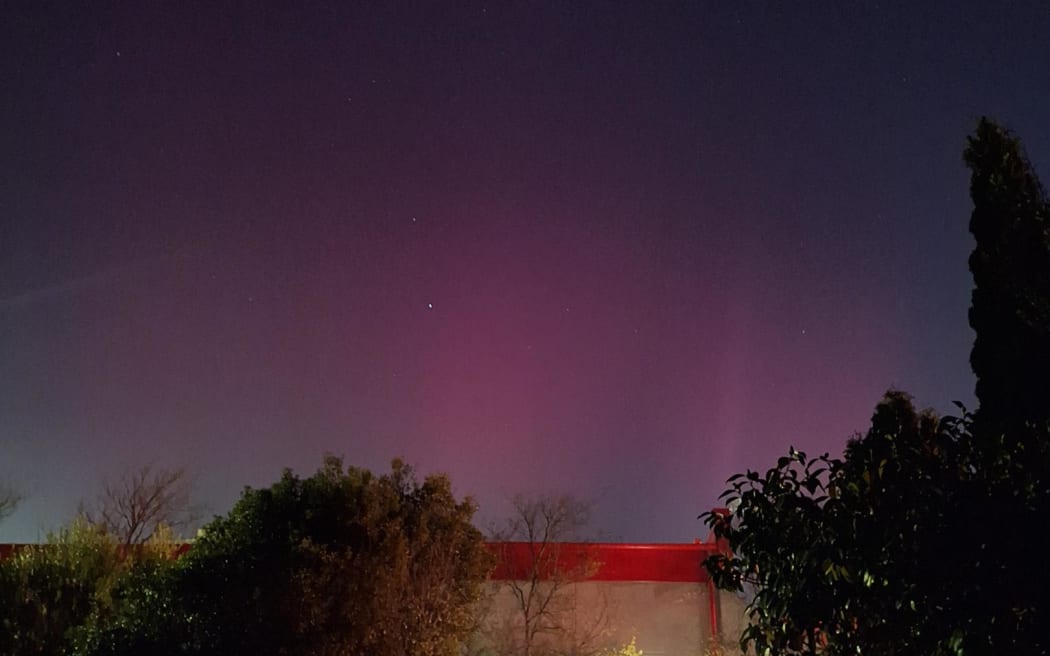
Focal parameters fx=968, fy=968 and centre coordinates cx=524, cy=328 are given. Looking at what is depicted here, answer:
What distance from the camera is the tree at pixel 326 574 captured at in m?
12.8

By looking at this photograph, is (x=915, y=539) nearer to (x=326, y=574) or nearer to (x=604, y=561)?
(x=326, y=574)

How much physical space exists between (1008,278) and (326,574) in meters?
10.2

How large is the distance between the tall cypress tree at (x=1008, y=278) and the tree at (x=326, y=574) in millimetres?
9450

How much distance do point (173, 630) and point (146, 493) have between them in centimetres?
1694

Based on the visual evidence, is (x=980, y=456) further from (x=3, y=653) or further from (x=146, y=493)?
(x=146, y=493)

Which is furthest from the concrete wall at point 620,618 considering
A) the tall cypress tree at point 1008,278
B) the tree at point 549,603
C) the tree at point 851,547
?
the tree at point 851,547

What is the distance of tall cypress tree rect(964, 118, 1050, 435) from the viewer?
4.83 m

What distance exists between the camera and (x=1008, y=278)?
16.2ft

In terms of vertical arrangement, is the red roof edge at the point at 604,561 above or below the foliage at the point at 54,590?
above

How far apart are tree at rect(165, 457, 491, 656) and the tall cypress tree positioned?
9450 mm

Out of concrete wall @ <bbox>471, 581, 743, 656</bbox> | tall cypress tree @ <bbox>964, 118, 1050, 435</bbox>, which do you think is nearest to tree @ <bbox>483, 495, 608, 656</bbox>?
concrete wall @ <bbox>471, 581, 743, 656</bbox>

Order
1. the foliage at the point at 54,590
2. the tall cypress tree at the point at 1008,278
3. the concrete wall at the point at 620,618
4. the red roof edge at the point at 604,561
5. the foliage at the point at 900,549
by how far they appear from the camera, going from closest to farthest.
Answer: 1. the foliage at the point at 900,549
2. the tall cypress tree at the point at 1008,278
3. the foliage at the point at 54,590
4. the concrete wall at the point at 620,618
5. the red roof edge at the point at 604,561

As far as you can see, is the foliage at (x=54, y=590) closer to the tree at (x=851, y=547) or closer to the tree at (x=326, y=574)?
the tree at (x=326, y=574)

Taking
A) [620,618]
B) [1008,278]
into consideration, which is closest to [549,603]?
[620,618]
